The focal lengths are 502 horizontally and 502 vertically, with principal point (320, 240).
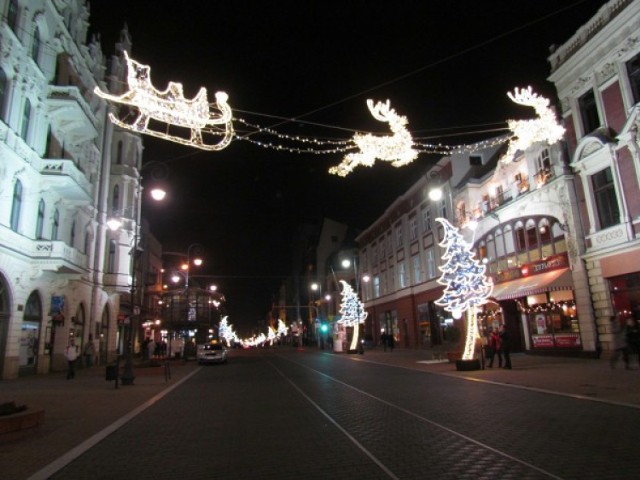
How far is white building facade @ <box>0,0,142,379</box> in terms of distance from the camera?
69.9ft

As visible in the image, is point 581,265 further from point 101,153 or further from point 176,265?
point 176,265

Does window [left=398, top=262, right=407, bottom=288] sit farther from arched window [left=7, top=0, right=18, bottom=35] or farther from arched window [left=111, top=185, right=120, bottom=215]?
arched window [left=7, top=0, right=18, bottom=35]

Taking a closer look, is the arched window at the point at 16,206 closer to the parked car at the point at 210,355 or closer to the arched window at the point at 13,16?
the arched window at the point at 13,16

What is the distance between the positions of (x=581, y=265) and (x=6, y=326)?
25479mm

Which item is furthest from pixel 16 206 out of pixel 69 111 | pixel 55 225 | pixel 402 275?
pixel 402 275

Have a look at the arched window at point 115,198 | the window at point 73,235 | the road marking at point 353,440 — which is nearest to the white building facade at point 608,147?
the road marking at point 353,440

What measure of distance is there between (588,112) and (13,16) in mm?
25938

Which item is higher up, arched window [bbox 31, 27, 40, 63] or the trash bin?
arched window [bbox 31, 27, 40, 63]

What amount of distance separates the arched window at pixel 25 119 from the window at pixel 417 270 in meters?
30.1

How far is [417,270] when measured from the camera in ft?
142

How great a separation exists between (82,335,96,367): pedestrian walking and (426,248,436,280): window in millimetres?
24464

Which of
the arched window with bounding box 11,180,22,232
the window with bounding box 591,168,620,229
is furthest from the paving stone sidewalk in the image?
the arched window with bounding box 11,180,22,232

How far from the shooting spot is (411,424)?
9.11 m

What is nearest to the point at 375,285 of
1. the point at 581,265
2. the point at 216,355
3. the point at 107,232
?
the point at 216,355
